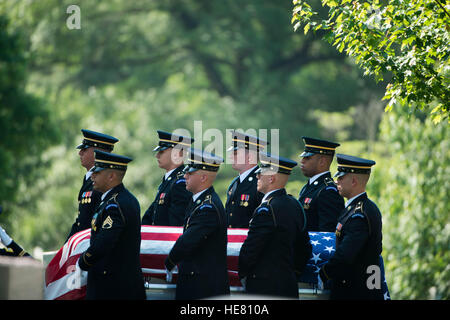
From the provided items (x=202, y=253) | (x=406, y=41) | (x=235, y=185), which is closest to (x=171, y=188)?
(x=235, y=185)

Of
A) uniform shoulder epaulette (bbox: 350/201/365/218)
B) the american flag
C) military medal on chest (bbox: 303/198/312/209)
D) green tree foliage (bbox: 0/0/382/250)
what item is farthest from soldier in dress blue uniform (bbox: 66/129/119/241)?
green tree foliage (bbox: 0/0/382/250)

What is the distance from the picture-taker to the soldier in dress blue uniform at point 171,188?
21.2 feet

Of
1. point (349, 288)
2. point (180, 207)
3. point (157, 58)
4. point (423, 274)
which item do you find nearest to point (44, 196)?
point (157, 58)

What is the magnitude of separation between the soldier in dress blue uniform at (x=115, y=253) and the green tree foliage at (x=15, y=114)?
10.9 m

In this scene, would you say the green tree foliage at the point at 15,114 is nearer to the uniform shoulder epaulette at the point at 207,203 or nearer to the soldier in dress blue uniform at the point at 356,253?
the uniform shoulder epaulette at the point at 207,203

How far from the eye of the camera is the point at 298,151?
22953 millimetres

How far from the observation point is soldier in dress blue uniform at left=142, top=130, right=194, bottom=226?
6.48 metres

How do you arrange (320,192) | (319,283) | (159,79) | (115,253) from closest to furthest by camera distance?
(115,253), (319,283), (320,192), (159,79)

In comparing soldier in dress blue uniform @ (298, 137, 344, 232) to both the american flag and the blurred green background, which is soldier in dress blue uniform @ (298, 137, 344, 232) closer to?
the american flag

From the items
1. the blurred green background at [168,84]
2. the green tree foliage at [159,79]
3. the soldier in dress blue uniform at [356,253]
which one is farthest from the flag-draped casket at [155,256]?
the green tree foliage at [159,79]

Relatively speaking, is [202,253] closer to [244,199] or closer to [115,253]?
[115,253]

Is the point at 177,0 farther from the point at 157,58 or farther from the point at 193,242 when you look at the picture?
the point at 193,242

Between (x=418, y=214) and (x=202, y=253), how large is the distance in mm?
8652

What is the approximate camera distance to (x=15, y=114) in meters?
16.4
